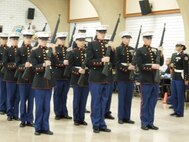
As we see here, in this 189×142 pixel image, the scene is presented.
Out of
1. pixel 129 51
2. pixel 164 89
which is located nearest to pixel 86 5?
pixel 164 89

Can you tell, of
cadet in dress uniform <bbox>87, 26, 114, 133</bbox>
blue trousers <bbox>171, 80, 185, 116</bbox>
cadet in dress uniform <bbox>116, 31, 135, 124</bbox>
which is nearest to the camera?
cadet in dress uniform <bbox>87, 26, 114, 133</bbox>

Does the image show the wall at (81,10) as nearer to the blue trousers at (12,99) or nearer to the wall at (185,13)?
the wall at (185,13)

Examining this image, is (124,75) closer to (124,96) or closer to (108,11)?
(124,96)

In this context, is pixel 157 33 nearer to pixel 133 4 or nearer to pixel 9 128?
pixel 133 4

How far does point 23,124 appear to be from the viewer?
741cm

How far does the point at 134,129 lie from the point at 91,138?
3.84 feet

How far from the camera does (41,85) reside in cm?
662

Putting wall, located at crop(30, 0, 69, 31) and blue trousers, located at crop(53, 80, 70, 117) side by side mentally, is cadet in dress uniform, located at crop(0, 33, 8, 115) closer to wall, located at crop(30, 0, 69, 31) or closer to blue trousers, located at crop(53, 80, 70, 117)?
blue trousers, located at crop(53, 80, 70, 117)

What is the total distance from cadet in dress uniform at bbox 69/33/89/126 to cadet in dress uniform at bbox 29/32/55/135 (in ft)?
3.43

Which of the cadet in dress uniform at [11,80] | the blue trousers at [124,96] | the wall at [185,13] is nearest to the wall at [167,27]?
the wall at [185,13]

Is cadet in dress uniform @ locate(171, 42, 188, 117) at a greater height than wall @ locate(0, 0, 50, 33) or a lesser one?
lesser

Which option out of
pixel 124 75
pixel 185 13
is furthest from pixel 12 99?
pixel 185 13

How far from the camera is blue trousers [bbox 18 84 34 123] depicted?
24.0 ft

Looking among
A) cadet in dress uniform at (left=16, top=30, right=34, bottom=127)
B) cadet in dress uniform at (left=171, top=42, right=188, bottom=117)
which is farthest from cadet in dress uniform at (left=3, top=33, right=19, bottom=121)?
cadet in dress uniform at (left=171, top=42, right=188, bottom=117)
